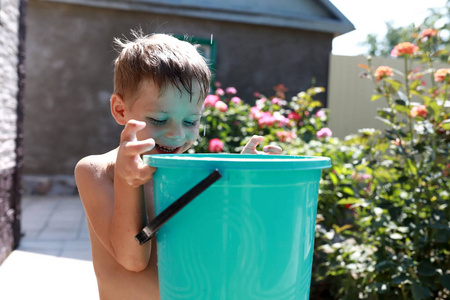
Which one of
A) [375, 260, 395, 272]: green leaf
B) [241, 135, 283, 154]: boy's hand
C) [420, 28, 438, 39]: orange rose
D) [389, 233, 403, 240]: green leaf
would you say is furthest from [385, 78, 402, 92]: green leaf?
[241, 135, 283, 154]: boy's hand

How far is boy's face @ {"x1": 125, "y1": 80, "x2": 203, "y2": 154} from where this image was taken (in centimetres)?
132

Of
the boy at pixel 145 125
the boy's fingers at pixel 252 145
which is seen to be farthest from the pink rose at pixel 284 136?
the boy at pixel 145 125

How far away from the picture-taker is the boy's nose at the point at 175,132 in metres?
1.33

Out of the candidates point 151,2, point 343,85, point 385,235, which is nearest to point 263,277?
point 385,235

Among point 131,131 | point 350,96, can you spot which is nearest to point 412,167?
point 131,131

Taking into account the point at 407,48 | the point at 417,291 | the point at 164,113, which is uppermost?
the point at 407,48

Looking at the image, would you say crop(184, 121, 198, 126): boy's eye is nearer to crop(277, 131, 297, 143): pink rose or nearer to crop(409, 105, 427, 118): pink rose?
crop(409, 105, 427, 118): pink rose

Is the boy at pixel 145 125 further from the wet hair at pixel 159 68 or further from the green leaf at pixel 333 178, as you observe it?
the green leaf at pixel 333 178

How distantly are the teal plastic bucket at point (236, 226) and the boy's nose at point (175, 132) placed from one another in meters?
0.34

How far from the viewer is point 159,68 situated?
135cm

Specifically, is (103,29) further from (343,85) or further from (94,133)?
(343,85)

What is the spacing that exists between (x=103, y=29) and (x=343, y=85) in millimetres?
4244

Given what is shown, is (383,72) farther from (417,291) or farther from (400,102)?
(417,291)

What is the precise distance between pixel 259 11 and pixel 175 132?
6.55 metres
